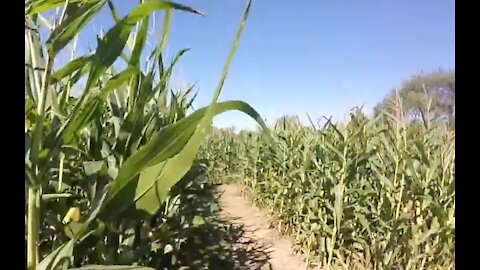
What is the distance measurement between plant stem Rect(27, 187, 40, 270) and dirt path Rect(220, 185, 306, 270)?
2.05 metres

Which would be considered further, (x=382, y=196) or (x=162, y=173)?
(x=382, y=196)

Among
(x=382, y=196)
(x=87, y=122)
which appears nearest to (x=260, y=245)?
(x=382, y=196)

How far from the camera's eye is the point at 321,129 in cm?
286

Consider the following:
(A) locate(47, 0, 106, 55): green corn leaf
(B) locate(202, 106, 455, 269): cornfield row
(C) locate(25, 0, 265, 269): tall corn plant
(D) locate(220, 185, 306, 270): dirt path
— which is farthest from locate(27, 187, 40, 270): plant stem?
(D) locate(220, 185, 306, 270): dirt path

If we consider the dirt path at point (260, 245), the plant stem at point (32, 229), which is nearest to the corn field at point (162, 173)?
the plant stem at point (32, 229)

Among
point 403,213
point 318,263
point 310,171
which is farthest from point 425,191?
point 310,171

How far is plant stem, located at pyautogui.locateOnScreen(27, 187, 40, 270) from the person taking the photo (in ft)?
1.41

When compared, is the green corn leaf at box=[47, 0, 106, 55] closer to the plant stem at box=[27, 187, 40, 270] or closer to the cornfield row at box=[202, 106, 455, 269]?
the plant stem at box=[27, 187, 40, 270]

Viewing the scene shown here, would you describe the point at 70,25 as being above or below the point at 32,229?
above

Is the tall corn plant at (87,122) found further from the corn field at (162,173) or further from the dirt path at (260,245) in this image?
the dirt path at (260,245)

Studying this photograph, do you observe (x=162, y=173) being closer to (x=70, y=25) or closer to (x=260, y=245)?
(x=70, y=25)

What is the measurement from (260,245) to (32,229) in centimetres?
288

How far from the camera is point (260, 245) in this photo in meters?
3.20
